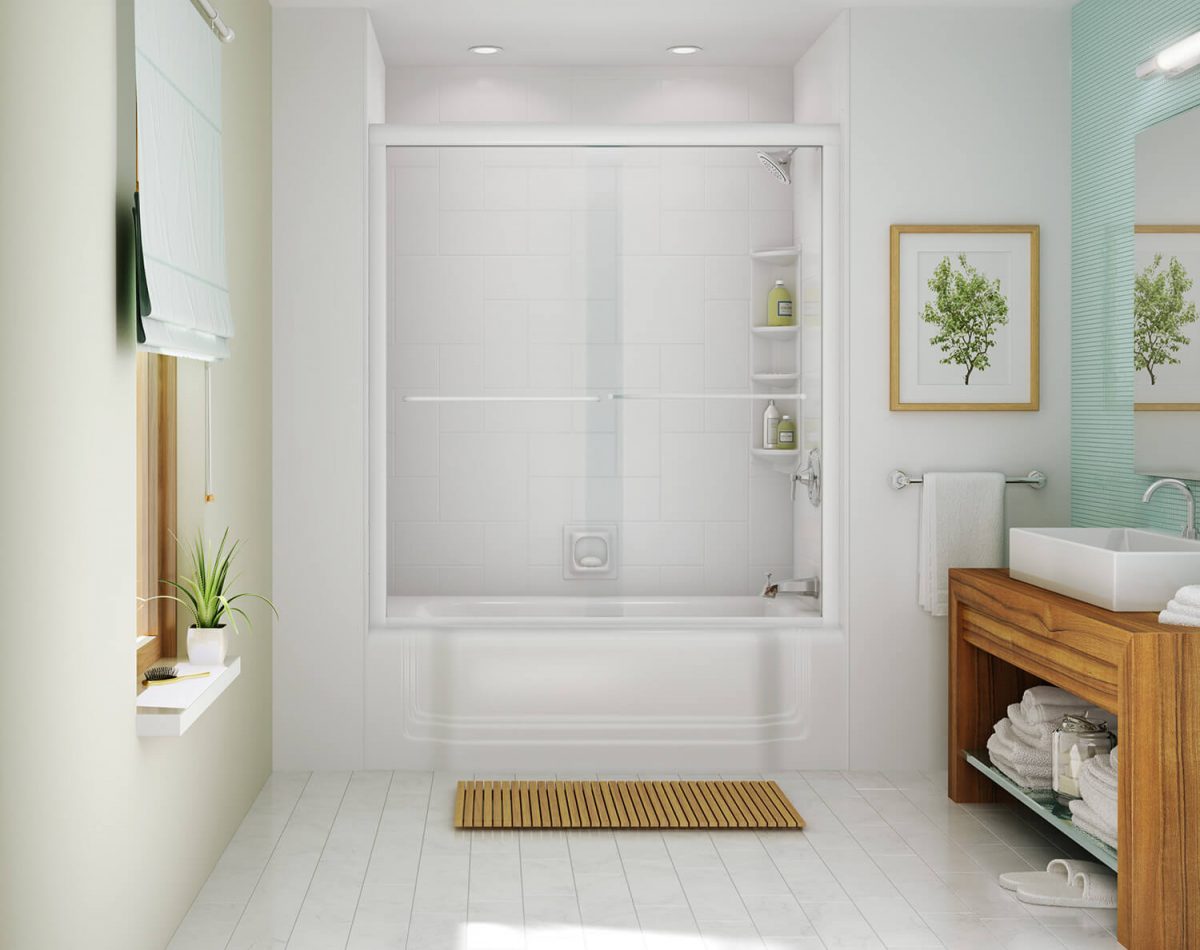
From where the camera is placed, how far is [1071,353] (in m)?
4.19

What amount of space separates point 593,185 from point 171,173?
184cm

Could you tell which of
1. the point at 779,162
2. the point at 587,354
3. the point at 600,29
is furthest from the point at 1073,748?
the point at 600,29

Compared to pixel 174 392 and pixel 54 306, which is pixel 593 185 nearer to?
pixel 174 392

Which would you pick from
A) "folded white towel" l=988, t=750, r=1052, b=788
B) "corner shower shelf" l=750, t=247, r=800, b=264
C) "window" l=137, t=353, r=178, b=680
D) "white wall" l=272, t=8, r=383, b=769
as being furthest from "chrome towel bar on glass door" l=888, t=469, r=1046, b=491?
"window" l=137, t=353, r=178, b=680

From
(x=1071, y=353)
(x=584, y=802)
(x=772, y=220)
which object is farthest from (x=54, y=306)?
(x=1071, y=353)

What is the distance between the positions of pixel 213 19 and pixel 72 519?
1.51m

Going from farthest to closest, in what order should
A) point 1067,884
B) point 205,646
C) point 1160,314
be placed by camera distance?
point 1160,314
point 1067,884
point 205,646

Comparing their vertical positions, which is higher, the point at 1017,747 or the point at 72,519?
the point at 72,519

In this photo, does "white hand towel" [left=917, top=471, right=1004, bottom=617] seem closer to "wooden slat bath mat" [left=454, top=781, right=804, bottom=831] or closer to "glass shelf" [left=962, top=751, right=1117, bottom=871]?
"glass shelf" [left=962, top=751, right=1117, bottom=871]

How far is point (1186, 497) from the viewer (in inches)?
134

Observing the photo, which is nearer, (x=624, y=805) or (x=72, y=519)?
(x=72, y=519)

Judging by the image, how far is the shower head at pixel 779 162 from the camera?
4.21 meters

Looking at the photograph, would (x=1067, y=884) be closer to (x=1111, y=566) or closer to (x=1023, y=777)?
(x=1023, y=777)

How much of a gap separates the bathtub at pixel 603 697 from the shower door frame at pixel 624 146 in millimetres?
204
